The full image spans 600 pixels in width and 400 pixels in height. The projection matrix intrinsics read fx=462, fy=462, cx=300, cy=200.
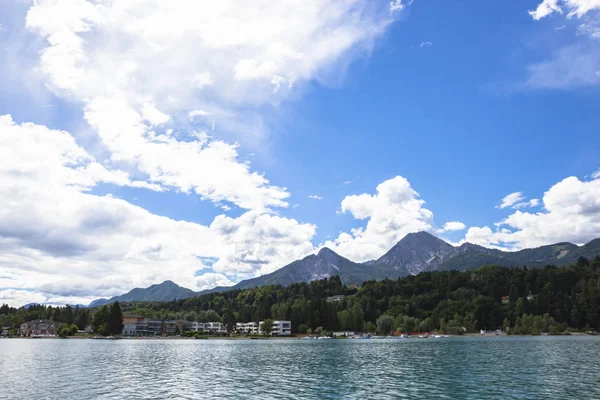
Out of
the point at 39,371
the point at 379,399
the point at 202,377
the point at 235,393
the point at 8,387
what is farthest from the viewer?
the point at 39,371

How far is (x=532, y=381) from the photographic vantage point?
50.3 metres

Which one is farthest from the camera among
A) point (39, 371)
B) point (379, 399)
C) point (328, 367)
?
point (328, 367)

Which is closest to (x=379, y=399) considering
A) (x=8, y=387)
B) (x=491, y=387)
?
(x=491, y=387)

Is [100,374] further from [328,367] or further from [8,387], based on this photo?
[328,367]

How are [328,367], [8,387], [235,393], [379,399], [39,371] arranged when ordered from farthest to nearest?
[328,367], [39,371], [8,387], [235,393], [379,399]

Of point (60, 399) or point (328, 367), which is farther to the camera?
point (328, 367)

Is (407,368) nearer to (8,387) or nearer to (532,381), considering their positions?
(532,381)

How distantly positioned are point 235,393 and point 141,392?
9.29 m

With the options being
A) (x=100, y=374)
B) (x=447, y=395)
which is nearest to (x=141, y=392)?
(x=100, y=374)

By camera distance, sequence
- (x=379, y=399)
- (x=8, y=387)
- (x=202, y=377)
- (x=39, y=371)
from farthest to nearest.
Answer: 1. (x=39, y=371)
2. (x=202, y=377)
3. (x=8, y=387)
4. (x=379, y=399)

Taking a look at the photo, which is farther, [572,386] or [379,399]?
[572,386]

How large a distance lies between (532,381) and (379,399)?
2089 centimetres

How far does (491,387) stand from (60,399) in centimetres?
4106

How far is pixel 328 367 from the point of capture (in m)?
71.3
